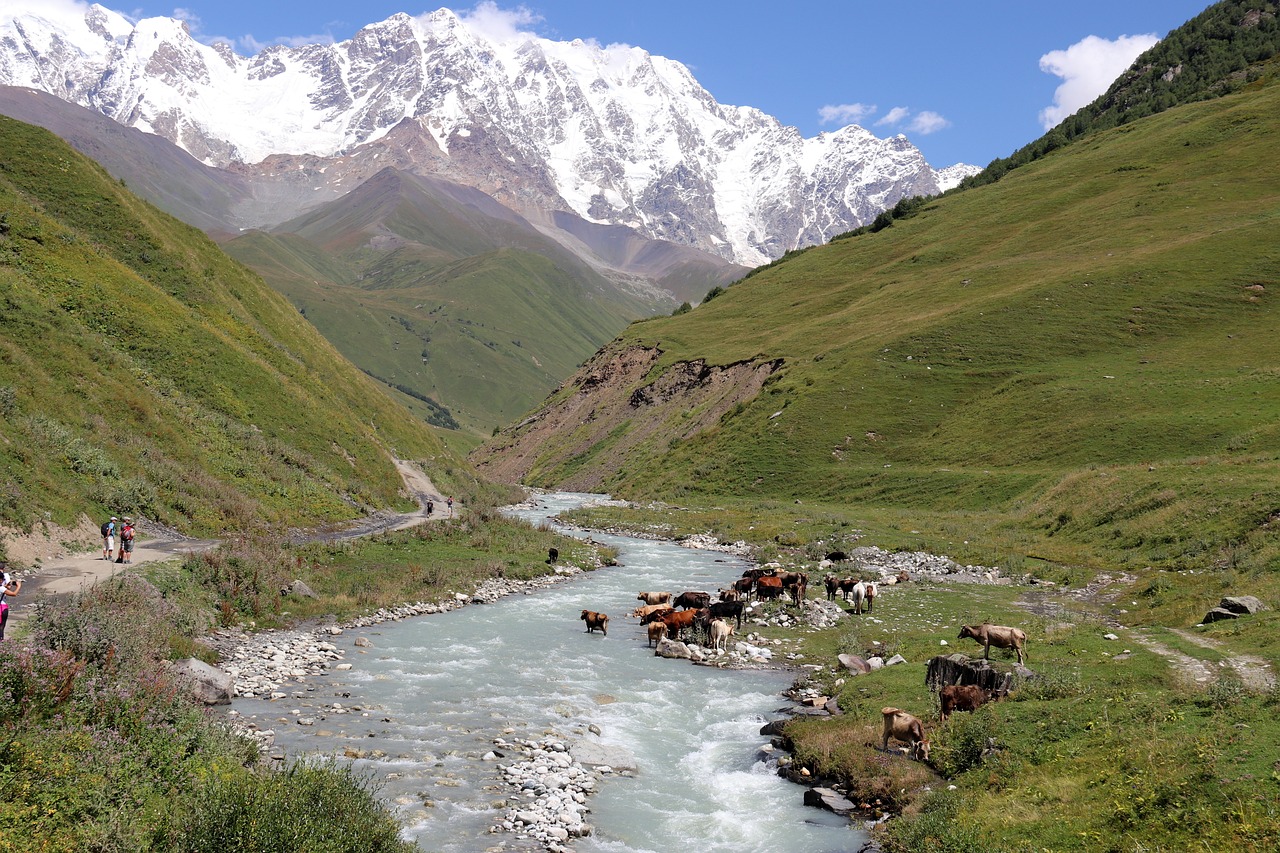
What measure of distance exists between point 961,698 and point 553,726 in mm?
10495

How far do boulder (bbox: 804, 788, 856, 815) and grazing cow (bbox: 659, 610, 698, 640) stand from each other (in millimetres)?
14370

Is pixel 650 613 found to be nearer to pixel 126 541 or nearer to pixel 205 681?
pixel 205 681

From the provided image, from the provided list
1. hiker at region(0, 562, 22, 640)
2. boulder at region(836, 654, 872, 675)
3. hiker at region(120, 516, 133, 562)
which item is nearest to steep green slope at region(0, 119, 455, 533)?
hiker at region(120, 516, 133, 562)

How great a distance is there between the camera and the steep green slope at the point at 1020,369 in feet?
184

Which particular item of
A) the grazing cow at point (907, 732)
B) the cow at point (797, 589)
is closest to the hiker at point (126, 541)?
the grazing cow at point (907, 732)

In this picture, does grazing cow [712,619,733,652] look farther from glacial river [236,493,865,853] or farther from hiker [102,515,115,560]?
hiker [102,515,115,560]

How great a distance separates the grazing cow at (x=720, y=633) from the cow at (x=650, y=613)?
3025 mm

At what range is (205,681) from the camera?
19703mm

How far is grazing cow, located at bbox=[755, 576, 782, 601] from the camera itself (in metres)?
36.2

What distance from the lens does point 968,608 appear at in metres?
33.2

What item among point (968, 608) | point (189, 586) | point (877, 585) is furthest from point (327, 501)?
point (968, 608)

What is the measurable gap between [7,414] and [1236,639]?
4633 centimetres

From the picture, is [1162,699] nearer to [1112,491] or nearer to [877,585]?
[877,585]

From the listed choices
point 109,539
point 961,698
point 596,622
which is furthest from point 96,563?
point 961,698
